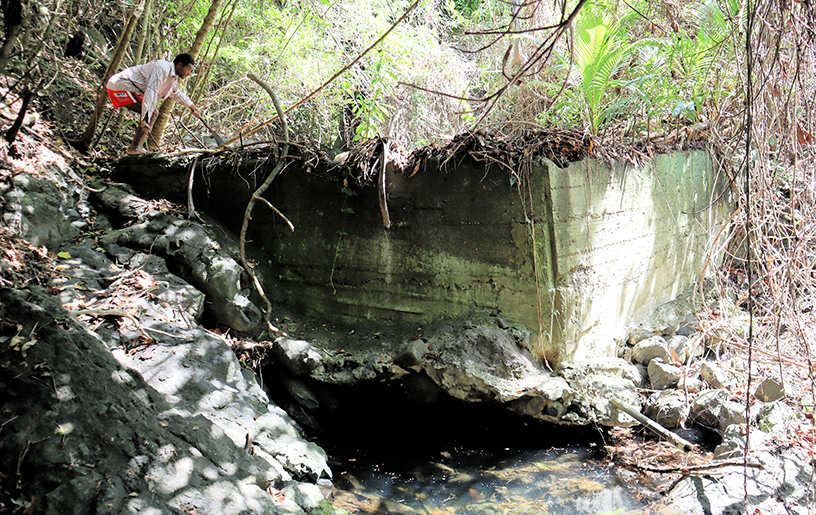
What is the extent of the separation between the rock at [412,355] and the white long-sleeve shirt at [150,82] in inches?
137

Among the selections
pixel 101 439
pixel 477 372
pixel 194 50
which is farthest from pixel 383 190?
pixel 101 439

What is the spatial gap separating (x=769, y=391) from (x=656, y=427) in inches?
47.7

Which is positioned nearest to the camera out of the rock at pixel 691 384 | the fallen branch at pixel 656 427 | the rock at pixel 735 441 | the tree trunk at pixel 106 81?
the rock at pixel 735 441

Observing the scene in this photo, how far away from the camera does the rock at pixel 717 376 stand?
489 cm

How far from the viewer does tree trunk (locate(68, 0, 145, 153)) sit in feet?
17.8

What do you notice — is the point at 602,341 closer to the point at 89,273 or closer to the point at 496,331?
the point at 496,331

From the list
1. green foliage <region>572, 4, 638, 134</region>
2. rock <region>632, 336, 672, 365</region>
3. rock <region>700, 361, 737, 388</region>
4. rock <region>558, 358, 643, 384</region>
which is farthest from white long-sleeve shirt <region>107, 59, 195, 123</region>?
rock <region>700, 361, 737, 388</region>

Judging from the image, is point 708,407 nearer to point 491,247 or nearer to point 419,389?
point 491,247

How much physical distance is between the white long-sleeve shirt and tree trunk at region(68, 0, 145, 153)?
40 cm

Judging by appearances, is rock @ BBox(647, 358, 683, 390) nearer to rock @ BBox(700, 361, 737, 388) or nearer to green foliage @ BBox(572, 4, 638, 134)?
rock @ BBox(700, 361, 737, 388)

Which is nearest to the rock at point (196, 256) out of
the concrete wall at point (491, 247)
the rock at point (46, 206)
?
the rock at point (46, 206)

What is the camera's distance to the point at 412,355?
15.1 feet

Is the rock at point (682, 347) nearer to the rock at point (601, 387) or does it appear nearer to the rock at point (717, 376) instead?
the rock at point (717, 376)

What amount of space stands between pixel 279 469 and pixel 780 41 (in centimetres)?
365
